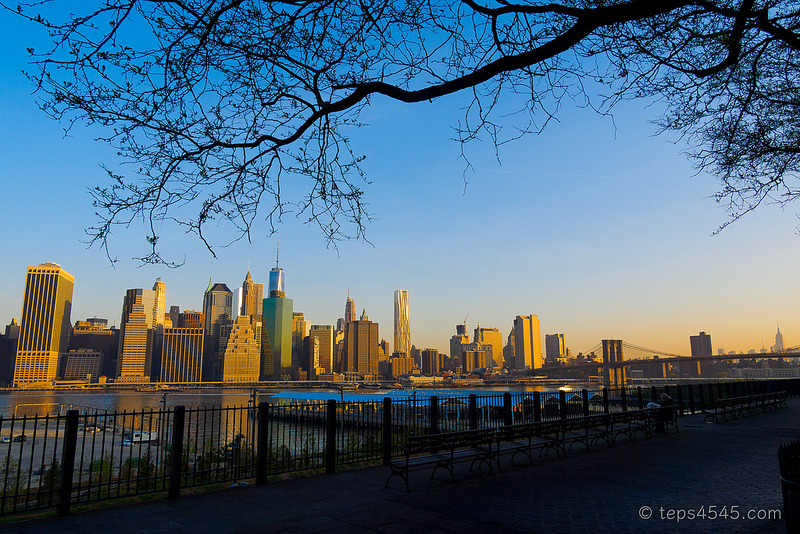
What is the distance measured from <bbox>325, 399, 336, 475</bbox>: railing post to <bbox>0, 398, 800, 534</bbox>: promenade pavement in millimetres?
261

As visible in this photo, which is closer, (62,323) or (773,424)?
(773,424)

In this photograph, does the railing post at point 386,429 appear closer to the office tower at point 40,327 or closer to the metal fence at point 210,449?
the metal fence at point 210,449

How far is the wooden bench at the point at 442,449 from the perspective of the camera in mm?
8200

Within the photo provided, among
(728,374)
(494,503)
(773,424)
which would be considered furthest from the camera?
(728,374)

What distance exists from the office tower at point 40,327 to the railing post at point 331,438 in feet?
679

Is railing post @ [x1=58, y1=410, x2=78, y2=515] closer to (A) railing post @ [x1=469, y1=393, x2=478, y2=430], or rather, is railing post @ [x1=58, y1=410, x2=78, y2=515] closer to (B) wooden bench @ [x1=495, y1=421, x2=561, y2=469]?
(B) wooden bench @ [x1=495, y1=421, x2=561, y2=469]

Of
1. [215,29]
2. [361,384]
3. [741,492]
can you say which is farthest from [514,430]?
[361,384]

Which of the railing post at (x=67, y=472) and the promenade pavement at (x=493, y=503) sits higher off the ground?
the railing post at (x=67, y=472)

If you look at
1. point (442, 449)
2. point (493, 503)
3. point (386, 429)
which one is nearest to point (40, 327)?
point (386, 429)

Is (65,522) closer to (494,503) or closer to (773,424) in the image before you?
(494,503)

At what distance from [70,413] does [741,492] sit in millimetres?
9388

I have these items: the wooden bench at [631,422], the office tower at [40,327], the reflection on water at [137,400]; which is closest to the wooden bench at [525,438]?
the wooden bench at [631,422]

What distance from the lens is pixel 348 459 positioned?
1041 cm

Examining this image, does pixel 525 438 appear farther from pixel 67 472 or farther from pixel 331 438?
pixel 67 472
